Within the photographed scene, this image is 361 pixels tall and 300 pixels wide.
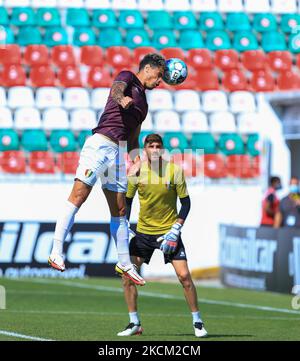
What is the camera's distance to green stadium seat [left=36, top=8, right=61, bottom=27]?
25969 millimetres

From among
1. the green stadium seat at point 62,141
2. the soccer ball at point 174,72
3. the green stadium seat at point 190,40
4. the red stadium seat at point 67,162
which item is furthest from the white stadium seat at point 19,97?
the soccer ball at point 174,72

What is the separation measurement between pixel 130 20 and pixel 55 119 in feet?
14.0

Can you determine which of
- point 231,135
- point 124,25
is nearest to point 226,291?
point 231,135

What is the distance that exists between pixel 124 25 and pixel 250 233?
8891 mm

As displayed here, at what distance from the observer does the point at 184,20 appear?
27.4m

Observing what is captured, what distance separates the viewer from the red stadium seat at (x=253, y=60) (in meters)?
26.9

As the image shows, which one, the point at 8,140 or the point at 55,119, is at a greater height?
the point at 55,119

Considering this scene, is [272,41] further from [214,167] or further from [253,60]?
[214,167]

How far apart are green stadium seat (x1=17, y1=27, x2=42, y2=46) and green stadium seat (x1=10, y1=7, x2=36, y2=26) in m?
0.19

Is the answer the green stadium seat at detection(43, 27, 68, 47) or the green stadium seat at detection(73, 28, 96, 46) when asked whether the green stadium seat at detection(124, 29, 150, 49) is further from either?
the green stadium seat at detection(43, 27, 68, 47)

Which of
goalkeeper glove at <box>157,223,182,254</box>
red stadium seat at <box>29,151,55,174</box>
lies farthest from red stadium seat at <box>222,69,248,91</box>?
goalkeeper glove at <box>157,223,182,254</box>

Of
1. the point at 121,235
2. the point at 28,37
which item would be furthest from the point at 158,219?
the point at 28,37

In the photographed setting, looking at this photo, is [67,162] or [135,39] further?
[135,39]

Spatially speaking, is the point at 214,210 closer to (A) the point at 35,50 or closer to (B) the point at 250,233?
(B) the point at 250,233
